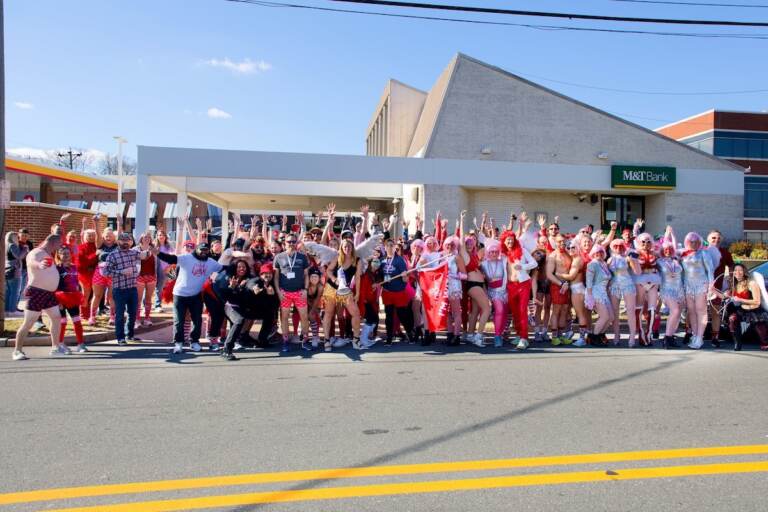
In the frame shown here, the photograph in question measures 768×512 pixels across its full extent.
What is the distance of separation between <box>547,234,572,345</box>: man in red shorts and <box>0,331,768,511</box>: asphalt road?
222 centimetres

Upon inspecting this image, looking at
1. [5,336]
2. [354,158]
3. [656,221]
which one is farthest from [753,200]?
[5,336]

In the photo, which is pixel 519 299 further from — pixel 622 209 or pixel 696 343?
pixel 622 209

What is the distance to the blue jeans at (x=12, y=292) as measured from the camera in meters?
12.5

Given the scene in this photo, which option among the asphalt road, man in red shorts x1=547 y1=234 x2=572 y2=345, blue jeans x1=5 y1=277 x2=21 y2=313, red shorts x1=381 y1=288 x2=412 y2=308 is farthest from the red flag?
blue jeans x1=5 y1=277 x2=21 y2=313

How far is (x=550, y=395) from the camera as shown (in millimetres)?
6340

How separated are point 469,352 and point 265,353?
123 inches

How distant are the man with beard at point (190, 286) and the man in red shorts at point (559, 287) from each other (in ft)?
18.3

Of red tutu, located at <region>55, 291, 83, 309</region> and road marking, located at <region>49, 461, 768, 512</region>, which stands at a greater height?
red tutu, located at <region>55, 291, 83, 309</region>

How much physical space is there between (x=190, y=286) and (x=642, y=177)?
20041 millimetres

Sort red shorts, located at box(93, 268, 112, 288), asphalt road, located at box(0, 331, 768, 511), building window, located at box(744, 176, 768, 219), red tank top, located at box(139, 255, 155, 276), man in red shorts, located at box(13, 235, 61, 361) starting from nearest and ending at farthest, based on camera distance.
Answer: asphalt road, located at box(0, 331, 768, 511), man in red shorts, located at box(13, 235, 61, 361), red shorts, located at box(93, 268, 112, 288), red tank top, located at box(139, 255, 155, 276), building window, located at box(744, 176, 768, 219)

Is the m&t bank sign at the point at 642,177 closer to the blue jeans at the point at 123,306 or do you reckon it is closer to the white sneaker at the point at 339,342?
the white sneaker at the point at 339,342

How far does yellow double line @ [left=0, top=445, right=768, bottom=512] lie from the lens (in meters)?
3.73

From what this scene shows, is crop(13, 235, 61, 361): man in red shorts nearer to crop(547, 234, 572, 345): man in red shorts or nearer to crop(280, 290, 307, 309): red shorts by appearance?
crop(280, 290, 307, 309): red shorts

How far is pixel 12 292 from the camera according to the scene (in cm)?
1266
